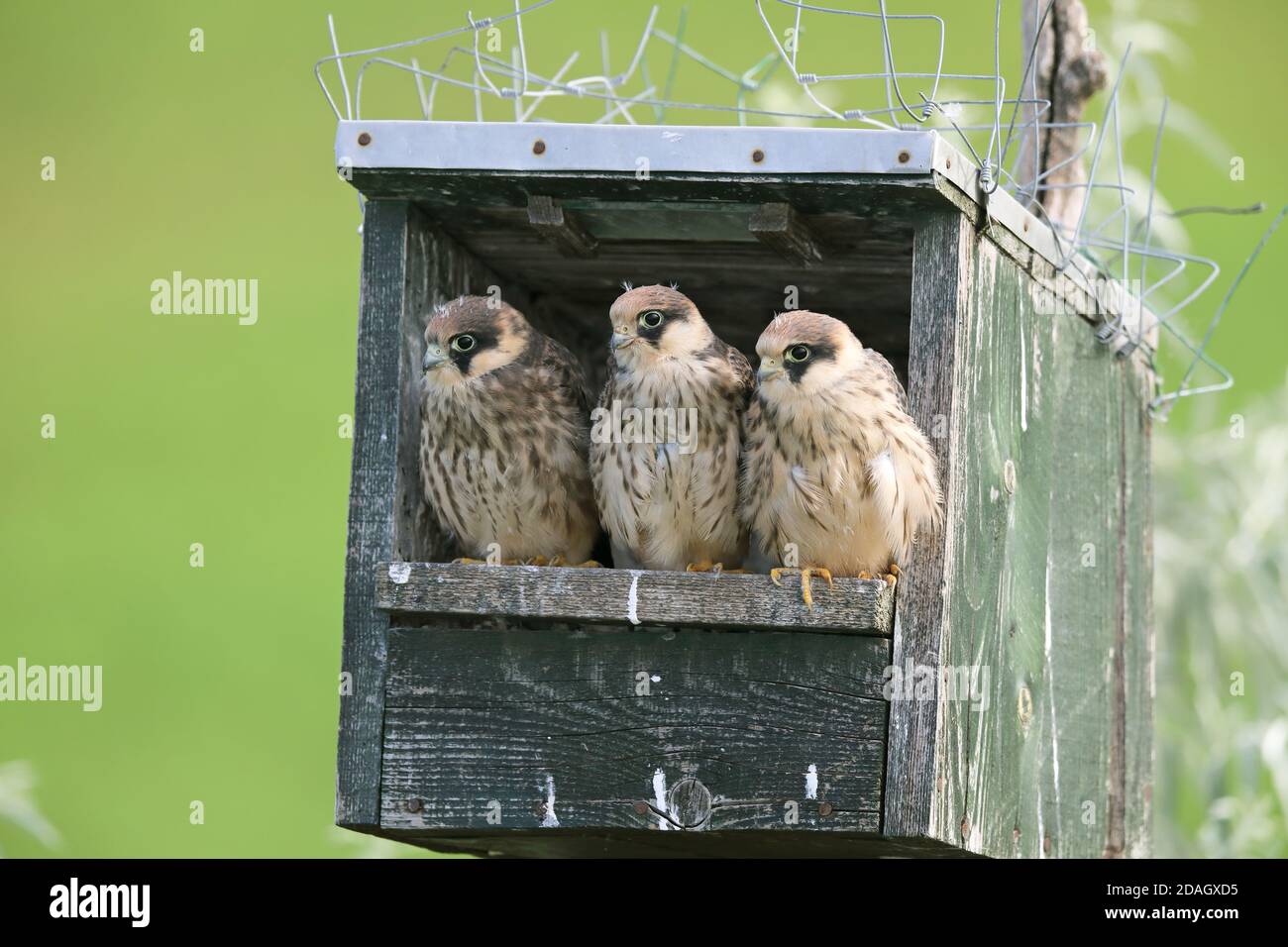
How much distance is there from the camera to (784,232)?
4230 mm

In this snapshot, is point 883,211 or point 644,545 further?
point 644,545

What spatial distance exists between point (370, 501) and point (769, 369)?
91 centimetres

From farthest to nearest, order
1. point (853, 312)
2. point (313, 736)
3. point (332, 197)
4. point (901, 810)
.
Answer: point (332, 197), point (313, 736), point (853, 312), point (901, 810)

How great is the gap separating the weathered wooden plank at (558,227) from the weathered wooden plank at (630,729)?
0.90 m

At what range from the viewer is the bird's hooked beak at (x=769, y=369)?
4238 mm

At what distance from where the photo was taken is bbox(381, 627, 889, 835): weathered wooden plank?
3996 mm

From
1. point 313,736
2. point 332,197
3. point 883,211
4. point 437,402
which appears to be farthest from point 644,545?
point 332,197

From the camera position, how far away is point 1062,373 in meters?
4.77

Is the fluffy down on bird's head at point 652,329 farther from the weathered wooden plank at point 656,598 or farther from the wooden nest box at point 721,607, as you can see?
the weathered wooden plank at point 656,598

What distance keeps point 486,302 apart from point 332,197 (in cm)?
703

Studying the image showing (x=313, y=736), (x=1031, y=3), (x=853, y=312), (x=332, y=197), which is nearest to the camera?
(x=853, y=312)

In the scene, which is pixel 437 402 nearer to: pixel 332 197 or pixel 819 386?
pixel 819 386

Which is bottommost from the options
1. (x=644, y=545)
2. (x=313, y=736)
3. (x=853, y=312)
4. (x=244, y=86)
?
(x=313, y=736)
